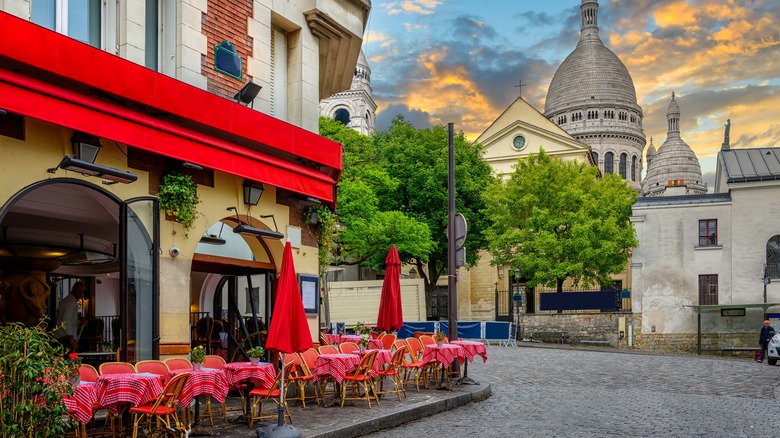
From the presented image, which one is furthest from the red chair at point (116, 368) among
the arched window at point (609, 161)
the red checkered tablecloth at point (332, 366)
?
the arched window at point (609, 161)

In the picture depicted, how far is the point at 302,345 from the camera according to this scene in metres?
9.55

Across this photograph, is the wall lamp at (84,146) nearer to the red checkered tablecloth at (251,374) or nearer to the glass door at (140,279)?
the glass door at (140,279)

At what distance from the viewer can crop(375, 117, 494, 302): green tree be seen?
149ft

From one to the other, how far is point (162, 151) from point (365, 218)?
29221mm

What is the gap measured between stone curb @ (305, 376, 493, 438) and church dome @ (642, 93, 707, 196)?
102 metres

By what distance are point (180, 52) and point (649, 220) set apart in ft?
102

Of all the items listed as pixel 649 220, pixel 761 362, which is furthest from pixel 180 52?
pixel 649 220

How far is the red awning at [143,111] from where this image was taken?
848 centimetres

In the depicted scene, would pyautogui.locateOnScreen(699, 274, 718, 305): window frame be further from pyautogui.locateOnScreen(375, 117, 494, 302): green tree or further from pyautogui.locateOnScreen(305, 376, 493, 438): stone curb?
pyautogui.locateOnScreen(305, 376, 493, 438): stone curb

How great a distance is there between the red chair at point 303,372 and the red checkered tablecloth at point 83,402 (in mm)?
3691

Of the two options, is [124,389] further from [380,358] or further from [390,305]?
[390,305]

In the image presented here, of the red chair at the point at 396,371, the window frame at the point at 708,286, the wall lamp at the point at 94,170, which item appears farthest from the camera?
the window frame at the point at 708,286

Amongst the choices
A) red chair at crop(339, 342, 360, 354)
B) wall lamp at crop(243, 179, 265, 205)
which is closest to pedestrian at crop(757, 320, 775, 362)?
red chair at crop(339, 342, 360, 354)

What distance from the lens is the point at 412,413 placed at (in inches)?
452
